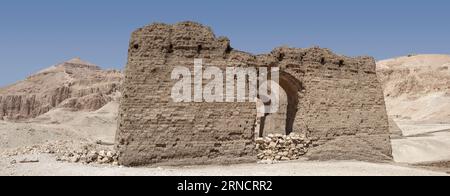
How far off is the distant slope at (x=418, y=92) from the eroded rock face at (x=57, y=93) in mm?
43404

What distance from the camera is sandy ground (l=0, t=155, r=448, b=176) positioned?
10977 millimetres

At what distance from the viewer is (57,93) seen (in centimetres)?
7488

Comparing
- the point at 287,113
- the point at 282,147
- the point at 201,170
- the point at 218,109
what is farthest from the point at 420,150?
the point at 201,170

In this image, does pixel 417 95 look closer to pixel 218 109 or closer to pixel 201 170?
pixel 218 109

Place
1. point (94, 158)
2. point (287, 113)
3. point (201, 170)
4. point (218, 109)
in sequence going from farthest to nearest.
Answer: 1. point (287, 113)
2. point (94, 158)
3. point (218, 109)
4. point (201, 170)

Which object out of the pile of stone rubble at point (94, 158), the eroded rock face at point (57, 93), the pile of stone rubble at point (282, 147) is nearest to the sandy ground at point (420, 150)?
the pile of stone rubble at point (282, 147)

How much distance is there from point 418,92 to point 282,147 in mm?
62787

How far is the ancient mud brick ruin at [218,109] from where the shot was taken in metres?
12.8

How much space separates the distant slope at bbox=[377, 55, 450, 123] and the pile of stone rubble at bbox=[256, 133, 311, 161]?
4430cm

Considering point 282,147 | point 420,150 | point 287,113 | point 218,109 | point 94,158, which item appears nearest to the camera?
point 218,109

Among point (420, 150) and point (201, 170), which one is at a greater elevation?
point (201, 170)

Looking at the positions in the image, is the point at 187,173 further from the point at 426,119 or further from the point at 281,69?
the point at 426,119

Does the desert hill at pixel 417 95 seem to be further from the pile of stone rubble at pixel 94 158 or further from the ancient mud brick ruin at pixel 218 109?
the pile of stone rubble at pixel 94 158
